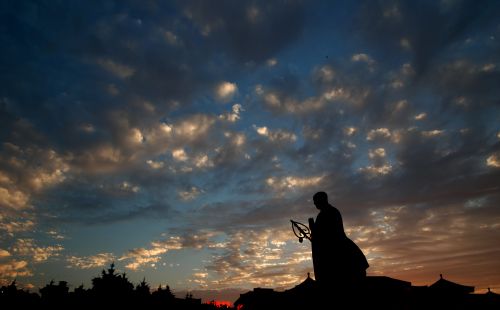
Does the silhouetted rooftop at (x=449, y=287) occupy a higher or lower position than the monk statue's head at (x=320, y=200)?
lower

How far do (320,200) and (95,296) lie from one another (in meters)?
22.0

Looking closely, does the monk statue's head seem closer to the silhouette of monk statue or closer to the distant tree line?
the silhouette of monk statue

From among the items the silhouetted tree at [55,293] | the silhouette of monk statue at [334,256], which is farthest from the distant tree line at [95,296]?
the silhouette of monk statue at [334,256]

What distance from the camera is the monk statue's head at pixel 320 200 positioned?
742 centimetres

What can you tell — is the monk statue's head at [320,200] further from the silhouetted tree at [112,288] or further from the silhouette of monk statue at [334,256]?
the silhouetted tree at [112,288]

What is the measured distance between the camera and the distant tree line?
14844 mm

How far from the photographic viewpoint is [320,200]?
24.4 ft

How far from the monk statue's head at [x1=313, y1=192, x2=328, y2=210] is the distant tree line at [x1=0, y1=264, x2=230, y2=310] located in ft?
51.0

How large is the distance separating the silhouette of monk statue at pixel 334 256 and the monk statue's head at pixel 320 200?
0.16 ft

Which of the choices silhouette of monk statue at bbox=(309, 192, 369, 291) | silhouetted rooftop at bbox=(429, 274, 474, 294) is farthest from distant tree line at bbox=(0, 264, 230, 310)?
silhouetted rooftop at bbox=(429, 274, 474, 294)

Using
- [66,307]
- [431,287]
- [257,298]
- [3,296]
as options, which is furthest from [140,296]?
[431,287]

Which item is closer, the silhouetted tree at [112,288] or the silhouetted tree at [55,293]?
the silhouetted tree at [55,293]

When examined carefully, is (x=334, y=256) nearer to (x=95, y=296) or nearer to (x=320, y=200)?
(x=320, y=200)

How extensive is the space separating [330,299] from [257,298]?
124ft
